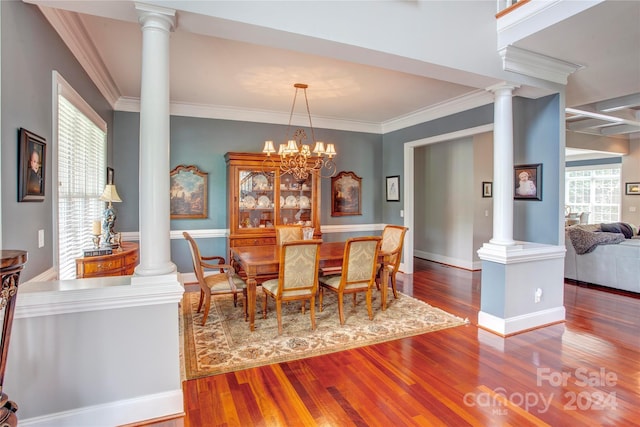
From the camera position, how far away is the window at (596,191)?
9.97 meters

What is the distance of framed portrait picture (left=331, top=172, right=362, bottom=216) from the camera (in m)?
6.13

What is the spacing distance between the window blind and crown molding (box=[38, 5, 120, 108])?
413 millimetres

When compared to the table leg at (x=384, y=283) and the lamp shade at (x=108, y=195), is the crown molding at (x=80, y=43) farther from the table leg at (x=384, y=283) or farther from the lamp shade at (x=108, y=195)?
the table leg at (x=384, y=283)

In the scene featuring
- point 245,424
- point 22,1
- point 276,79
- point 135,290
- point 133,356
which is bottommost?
point 245,424

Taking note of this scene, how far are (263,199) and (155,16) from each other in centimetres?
332

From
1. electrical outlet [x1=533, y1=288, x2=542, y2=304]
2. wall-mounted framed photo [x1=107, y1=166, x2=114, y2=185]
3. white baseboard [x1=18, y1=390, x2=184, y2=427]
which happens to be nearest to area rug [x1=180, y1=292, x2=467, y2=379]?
white baseboard [x1=18, y1=390, x2=184, y2=427]

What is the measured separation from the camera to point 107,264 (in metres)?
3.00

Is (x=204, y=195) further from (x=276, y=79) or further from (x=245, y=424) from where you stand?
(x=245, y=424)

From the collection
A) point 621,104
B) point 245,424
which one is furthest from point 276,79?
point 621,104

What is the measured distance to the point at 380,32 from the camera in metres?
2.61

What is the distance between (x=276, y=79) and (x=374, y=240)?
218 cm

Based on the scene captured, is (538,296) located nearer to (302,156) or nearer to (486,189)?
(302,156)

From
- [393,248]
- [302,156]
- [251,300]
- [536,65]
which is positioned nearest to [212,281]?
[251,300]

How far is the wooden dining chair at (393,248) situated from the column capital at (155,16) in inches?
122
